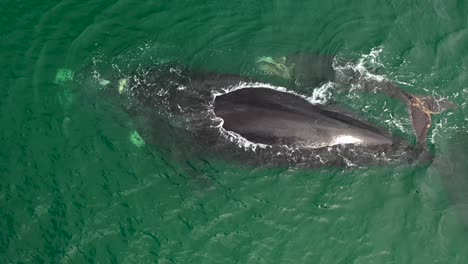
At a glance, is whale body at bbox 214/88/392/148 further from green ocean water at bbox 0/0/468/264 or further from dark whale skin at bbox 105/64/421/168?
green ocean water at bbox 0/0/468/264

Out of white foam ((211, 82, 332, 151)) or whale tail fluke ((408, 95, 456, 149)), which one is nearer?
white foam ((211, 82, 332, 151))

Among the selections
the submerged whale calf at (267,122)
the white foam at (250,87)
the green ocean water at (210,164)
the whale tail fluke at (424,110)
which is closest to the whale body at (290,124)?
the submerged whale calf at (267,122)

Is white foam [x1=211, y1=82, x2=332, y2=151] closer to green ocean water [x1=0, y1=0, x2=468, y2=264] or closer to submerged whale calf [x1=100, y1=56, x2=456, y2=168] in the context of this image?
submerged whale calf [x1=100, y1=56, x2=456, y2=168]

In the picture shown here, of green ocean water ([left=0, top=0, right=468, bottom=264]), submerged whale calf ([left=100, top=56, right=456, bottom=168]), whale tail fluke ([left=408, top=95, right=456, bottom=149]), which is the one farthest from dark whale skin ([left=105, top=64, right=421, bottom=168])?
whale tail fluke ([left=408, top=95, right=456, bottom=149])

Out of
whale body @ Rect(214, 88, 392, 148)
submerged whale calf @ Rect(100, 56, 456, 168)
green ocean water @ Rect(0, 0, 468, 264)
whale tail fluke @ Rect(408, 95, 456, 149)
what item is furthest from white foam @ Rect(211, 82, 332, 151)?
whale tail fluke @ Rect(408, 95, 456, 149)

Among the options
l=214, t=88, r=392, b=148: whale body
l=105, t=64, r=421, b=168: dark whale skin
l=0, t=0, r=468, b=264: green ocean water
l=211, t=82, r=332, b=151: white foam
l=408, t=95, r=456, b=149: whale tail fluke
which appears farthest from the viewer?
l=408, t=95, r=456, b=149: whale tail fluke

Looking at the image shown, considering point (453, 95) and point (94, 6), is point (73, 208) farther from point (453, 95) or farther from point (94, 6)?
point (453, 95)

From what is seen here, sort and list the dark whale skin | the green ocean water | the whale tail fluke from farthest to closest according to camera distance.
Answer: the whale tail fluke, the dark whale skin, the green ocean water

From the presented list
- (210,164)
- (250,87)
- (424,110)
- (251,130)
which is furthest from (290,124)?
(424,110)
